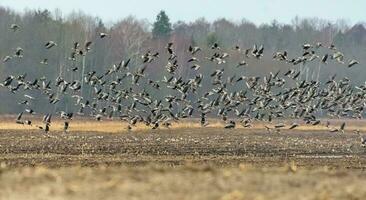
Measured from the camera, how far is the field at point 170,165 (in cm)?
1288

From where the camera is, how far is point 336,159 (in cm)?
3062

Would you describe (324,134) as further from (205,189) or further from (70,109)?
(205,189)

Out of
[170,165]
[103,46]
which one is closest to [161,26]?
[103,46]

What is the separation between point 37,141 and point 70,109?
35.8m

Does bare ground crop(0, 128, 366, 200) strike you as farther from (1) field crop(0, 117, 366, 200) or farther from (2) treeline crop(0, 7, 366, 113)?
(2) treeline crop(0, 7, 366, 113)

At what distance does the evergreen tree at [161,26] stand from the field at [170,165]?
38.1 m

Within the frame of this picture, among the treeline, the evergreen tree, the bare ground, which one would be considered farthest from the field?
the evergreen tree

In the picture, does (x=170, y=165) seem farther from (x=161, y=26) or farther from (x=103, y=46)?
(x=161, y=26)

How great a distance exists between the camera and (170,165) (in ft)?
82.3

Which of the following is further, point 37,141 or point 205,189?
point 37,141

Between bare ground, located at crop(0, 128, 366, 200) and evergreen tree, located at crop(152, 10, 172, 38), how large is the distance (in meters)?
47.4

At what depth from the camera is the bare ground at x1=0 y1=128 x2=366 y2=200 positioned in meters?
12.9

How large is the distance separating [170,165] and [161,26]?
7768cm

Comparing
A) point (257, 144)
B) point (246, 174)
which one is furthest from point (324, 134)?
point (246, 174)
